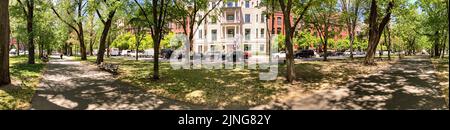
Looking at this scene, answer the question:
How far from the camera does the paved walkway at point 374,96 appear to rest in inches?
411

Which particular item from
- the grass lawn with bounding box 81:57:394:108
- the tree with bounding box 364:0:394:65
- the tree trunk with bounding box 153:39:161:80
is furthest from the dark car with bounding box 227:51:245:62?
the tree trunk with bounding box 153:39:161:80

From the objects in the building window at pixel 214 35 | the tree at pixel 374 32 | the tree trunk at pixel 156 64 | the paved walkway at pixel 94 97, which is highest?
the building window at pixel 214 35

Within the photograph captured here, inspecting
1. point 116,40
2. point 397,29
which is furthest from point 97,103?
point 116,40

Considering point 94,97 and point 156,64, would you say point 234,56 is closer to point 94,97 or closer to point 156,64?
point 156,64

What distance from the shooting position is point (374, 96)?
11484 mm

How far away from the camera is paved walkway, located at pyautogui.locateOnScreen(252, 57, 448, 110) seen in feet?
34.2

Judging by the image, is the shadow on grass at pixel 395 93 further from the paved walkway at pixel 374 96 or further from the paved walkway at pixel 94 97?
the paved walkway at pixel 94 97

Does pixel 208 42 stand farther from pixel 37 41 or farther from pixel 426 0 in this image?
pixel 426 0

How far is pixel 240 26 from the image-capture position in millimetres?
65000

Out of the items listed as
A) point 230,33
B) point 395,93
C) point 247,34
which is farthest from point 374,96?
point 230,33

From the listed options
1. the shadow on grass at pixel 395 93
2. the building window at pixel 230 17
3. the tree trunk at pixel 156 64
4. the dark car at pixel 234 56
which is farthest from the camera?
the building window at pixel 230 17

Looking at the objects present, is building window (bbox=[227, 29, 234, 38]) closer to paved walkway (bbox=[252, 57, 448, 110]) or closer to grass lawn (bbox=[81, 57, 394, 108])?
grass lawn (bbox=[81, 57, 394, 108])

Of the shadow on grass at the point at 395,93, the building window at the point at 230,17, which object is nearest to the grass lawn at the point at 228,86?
the shadow on grass at the point at 395,93

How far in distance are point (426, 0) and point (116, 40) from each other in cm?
6015
